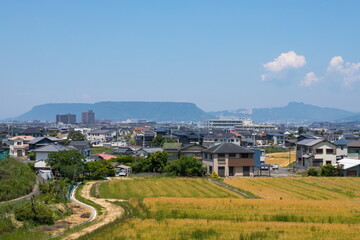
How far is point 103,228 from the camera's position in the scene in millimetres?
16344

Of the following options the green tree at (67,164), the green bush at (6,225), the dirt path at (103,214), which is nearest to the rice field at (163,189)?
the dirt path at (103,214)

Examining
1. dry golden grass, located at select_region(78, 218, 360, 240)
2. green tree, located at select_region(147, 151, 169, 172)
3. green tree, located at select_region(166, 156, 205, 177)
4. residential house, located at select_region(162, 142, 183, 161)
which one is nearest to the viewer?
dry golden grass, located at select_region(78, 218, 360, 240)

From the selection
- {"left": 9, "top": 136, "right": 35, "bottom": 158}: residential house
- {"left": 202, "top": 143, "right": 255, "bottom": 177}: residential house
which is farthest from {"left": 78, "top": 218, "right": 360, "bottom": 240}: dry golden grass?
{"left": 9, "top": 136, "right": 35, "bottom": 158}: residential house

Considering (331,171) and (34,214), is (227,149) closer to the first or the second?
(331,171)

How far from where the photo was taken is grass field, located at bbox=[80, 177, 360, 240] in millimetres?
15195

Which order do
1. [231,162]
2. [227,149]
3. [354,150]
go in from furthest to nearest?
[354,150], [227,149], [231,162]

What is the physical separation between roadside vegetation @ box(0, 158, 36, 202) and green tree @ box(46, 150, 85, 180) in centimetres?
406

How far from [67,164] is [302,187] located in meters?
17.5

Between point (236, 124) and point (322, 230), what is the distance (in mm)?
176192

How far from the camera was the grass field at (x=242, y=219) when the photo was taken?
15.2 meters


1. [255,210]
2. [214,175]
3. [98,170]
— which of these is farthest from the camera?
[214,175]

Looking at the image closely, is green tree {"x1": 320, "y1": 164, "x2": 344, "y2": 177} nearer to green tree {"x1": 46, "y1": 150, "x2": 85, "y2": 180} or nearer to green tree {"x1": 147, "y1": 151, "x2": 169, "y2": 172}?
green tree {"x1": 147, "y1": 151, "x2": 169, "y2": 172}

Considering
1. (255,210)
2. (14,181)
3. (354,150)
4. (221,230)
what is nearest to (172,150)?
(354,150)

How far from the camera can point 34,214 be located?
17234mm
